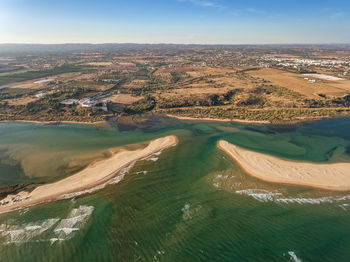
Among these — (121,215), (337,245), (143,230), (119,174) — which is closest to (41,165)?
(119,174)

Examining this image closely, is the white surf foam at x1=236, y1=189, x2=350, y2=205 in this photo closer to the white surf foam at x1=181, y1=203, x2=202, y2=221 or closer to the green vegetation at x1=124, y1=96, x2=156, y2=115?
the white surf foam at x1=181, y1=203, x2=202, y2=221

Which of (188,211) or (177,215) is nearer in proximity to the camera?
(177,215)

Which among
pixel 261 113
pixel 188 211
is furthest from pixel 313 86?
pixel 188 211

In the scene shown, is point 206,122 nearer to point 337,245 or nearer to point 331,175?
point 331,175

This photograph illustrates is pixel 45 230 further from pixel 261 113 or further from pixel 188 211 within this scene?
pixel 261 113

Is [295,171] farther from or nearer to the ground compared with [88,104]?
nearer to the ground

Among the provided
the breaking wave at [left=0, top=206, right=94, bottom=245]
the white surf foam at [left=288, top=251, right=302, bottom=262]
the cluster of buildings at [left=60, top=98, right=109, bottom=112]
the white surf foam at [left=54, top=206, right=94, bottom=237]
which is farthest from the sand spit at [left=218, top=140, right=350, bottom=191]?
the cluster of buildings at [left=60, top=98, right=109, bottom=112]
